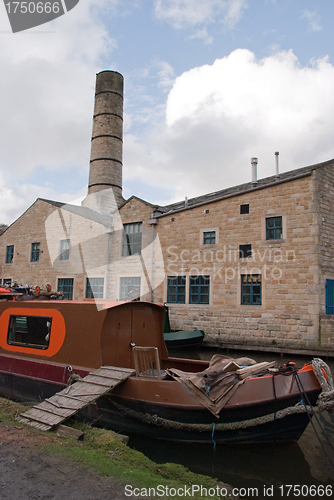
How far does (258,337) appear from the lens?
1385 centimetres

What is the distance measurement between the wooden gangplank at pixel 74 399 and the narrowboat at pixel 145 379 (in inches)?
12.3

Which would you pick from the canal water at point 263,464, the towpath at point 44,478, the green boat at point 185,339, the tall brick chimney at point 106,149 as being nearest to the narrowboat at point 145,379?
the canal water at point 263,464

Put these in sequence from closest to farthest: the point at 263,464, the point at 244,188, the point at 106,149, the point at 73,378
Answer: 1. the point at 263,464
2. the point at 73,378
3. the point at 244,188
4. the point at 106,149

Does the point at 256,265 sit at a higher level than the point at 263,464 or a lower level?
higher

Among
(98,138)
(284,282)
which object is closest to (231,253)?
(284,282)

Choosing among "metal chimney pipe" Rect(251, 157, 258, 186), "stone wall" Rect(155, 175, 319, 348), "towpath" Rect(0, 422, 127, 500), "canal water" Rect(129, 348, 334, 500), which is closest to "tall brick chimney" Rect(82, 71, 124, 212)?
"stone wall" Rect(155, 175, 319, 348)

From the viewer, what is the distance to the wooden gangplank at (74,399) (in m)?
5.00

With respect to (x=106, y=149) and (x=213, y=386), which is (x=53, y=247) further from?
(x=213, y=386)

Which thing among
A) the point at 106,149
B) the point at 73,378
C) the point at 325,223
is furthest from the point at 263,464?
the point at 106,149

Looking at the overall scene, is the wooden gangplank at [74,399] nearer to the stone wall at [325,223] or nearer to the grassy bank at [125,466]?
the grassy bank at [125,466]

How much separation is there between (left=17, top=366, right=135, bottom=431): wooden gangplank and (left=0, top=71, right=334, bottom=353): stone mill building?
8614 mm

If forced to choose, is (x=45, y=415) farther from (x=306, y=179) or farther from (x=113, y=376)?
(x=306, y=179)

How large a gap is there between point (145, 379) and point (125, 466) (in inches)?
84.7

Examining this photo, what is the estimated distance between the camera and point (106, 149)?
23953 millimetres
